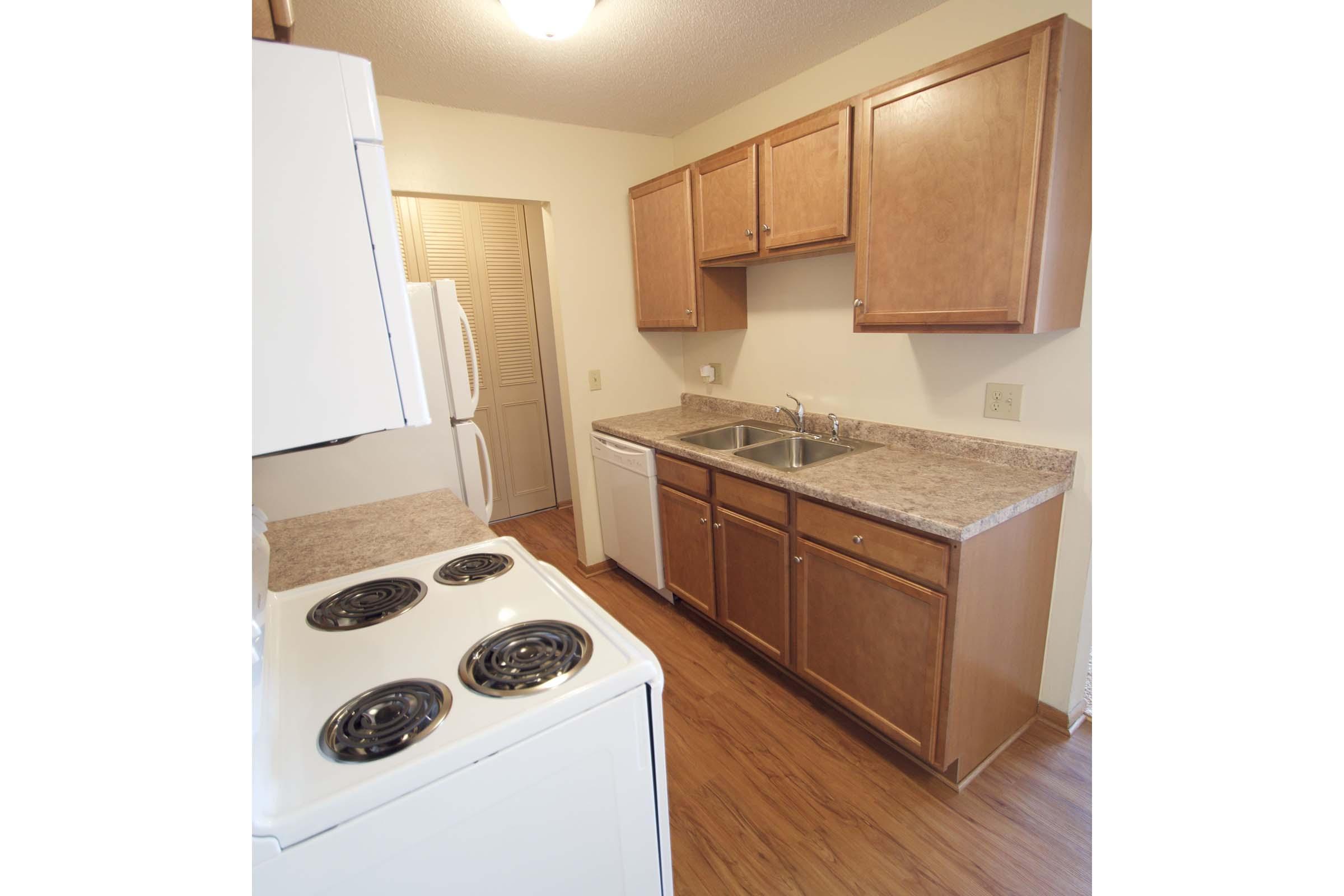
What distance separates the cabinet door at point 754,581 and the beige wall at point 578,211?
110 cm

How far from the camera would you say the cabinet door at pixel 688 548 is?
2.43 metres

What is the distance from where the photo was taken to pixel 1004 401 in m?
1.89

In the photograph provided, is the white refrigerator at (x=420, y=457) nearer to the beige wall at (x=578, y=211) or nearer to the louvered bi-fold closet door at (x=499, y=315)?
the beige wall at (x=578, y=211)

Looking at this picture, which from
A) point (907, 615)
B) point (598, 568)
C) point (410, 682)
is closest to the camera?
point (410, 682)

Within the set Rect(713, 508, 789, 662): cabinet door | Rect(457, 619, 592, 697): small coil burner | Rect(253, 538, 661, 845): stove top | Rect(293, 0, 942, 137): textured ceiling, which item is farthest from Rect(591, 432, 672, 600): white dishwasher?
Rect(457, 619, 592, 697): small coil burner

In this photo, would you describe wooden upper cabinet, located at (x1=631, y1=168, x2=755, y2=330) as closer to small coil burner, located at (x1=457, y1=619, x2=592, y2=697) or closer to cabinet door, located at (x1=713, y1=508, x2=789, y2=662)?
cabinet door, located at (x1=713, y1=508, x2=789, y2=662)

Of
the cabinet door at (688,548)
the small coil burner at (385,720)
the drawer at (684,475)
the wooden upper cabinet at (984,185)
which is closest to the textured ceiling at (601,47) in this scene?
the wooden upper cabinet at (984,185)

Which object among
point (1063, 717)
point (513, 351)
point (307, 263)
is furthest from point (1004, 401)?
point (513, 351)

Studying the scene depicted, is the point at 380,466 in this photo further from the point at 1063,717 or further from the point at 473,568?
the point at 1063,717

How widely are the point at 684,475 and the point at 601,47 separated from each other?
1606mm
